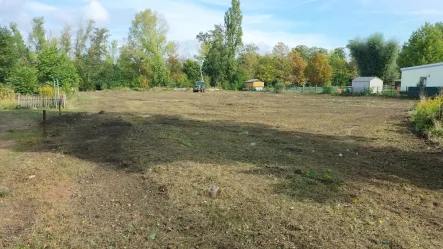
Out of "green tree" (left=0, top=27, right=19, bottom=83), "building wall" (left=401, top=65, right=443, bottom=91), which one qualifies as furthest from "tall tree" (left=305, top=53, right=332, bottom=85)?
"green tree" (left=0, top=27, right=19, bottom=83)

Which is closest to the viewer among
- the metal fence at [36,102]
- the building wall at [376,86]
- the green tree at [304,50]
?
the metal fence at [36,102]

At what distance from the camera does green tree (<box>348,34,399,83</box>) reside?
53.5 meters

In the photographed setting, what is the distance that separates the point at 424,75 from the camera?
35.3 m

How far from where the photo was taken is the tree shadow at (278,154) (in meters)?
6.00

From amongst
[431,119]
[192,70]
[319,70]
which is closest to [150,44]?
[192,70]

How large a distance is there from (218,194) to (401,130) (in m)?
9.84

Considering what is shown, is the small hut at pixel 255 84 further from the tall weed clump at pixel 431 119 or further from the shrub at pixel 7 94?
the tall weed clump at pixel 431 119

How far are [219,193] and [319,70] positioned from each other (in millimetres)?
63698

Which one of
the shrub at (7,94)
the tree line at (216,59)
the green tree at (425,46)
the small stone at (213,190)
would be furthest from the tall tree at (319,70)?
the small stone at (213,190)

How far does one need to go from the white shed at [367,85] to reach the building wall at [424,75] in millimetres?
4257

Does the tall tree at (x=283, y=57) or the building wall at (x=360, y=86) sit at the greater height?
the tall tree at (x=283, y=57)

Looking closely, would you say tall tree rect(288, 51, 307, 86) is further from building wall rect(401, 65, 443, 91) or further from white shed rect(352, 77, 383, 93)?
building wall rect(401, 65, 443, 91)

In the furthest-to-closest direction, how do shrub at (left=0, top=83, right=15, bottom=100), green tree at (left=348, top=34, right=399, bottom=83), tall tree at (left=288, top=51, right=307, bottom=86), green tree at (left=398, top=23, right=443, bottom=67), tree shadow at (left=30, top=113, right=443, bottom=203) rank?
1. tall tree at (left=288, top=51, right=307, bottom=86)
2. green tree at (left=348, top=34, right=399, bottom=83)
3. green tree at (left=398, top=23, right=443, bottom=67)
4. shrub at (left=0, top=83, right=15, bottom=100)
5. tree shadow at (left=30, top=113, right=443, bottom=203)

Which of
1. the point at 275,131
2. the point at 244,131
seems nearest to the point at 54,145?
the point at 244,131
